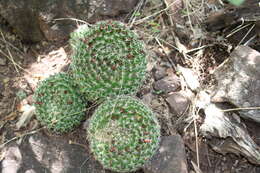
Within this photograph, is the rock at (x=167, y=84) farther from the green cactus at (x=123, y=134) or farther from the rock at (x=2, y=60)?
the rock at (x=2, y=60)

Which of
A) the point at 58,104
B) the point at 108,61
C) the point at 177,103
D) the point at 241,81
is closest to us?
the point at 108,61

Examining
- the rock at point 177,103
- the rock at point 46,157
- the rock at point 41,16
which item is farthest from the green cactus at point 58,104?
the rock at point 41,16

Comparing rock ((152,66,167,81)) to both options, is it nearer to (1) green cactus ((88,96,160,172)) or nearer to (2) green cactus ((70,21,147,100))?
(2) green cactus ((70,21,147,100))

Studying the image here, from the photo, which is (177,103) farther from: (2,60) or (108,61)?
(2,60)

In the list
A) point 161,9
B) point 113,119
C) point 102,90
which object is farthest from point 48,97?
point 161,9

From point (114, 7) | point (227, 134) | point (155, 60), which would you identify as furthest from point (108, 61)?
point (114, 7)

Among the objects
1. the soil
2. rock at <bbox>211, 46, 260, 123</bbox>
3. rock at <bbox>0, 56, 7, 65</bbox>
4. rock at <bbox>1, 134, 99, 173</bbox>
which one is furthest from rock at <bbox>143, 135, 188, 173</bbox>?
rock at <bbox>0, 56, 7, 65</bbox>
